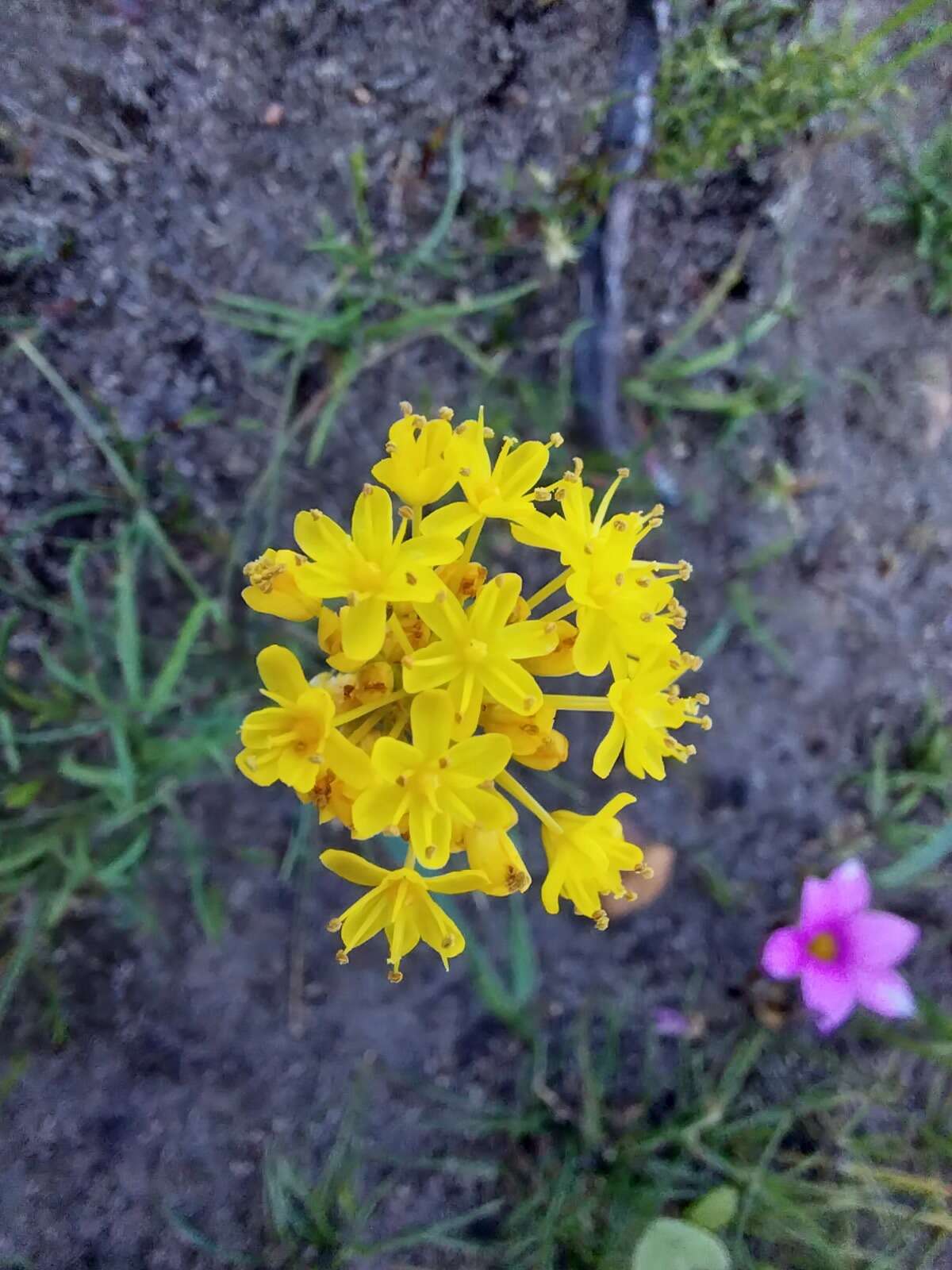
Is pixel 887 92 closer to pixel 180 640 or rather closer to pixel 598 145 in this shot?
pixel 598 145

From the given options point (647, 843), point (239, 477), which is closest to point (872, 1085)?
point (647, 843)

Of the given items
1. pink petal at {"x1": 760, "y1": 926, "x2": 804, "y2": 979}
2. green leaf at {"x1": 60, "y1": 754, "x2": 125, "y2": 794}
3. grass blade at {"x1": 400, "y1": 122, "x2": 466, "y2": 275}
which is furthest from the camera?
pink petal at {"x1": 760, "y1": 926, "x2": 804, "y2": 979}

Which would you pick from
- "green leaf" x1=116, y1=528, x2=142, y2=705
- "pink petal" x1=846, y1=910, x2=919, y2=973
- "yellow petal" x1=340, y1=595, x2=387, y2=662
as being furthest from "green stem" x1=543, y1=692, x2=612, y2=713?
"pink petal" x1=846, y1=910, x2=919, y2=973

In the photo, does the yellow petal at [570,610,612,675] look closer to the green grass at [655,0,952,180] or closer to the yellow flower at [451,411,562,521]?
the yellow flower at [451,411,562,521]

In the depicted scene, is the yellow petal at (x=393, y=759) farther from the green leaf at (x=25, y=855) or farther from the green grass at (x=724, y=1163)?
the green grass at (x=724, y=1163)

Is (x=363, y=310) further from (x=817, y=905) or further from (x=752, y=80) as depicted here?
(x=817, y=905)

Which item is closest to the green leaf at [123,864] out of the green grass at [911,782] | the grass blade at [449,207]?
the grass blade at [449,207]
